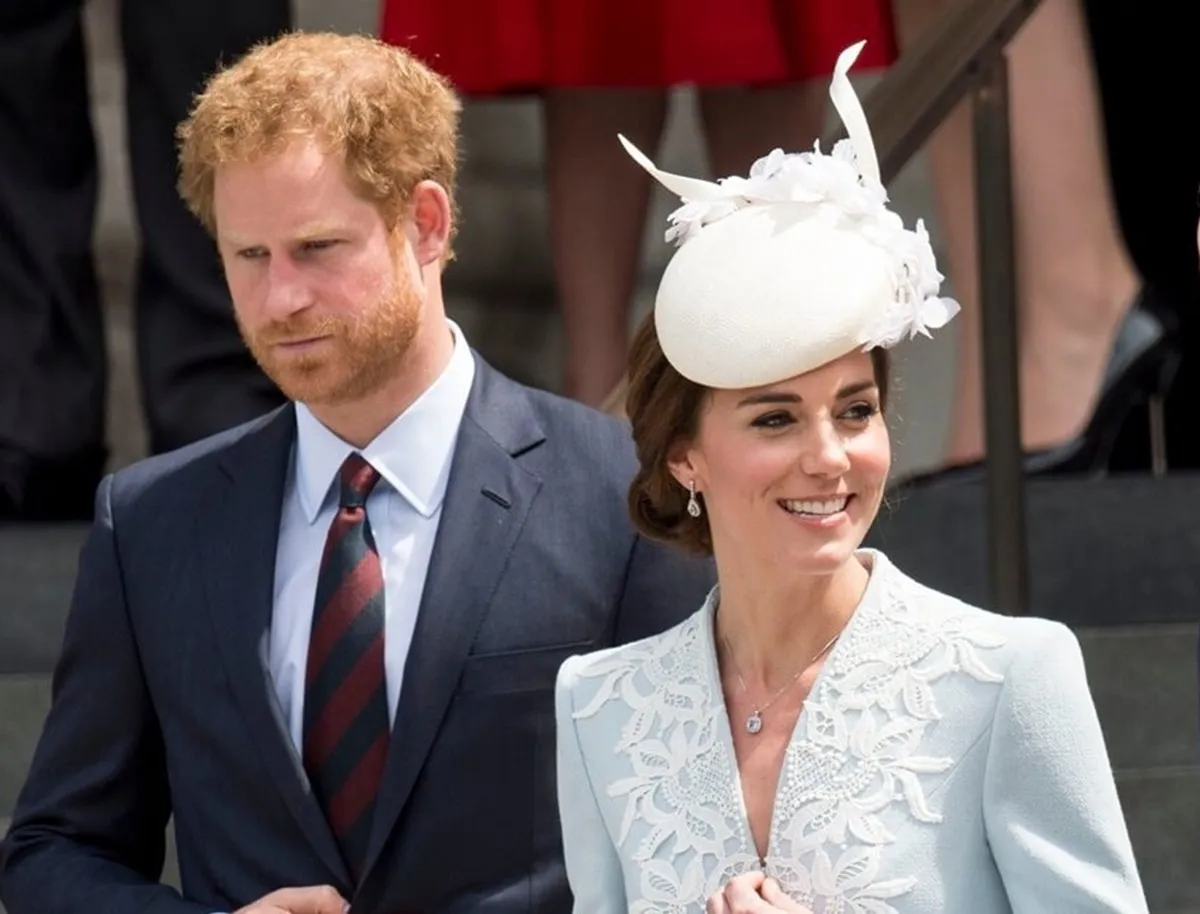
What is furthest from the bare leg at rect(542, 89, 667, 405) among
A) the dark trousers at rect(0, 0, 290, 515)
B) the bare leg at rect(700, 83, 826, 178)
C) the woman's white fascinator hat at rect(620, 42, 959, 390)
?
the woman's white fascinator hat at rect(620, 42, 959, 390)

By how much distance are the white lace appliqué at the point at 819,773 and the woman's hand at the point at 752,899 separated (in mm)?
53

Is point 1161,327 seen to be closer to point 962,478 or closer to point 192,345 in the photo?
point 962,478

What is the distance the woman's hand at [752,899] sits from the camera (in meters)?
2.90

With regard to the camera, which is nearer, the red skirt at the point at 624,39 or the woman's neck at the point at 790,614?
the woman's neck at the point at 790,614

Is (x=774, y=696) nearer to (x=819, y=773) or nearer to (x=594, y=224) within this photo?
(x=819, y=773)

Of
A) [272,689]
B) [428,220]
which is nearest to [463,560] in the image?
[272,689]

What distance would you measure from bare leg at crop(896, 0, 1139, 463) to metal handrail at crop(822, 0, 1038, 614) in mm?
733

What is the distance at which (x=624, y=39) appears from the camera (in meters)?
4.98

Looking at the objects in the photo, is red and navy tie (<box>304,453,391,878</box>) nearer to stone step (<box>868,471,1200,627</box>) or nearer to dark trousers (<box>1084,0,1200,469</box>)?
stone step (<box>868,471,1200,627</box>)

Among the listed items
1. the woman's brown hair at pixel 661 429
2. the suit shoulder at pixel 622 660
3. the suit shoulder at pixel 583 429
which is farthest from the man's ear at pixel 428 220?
the suit shoulder at pixel 622 660

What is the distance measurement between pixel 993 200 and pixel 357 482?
3.43 ft

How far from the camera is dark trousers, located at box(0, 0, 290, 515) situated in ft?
15.9

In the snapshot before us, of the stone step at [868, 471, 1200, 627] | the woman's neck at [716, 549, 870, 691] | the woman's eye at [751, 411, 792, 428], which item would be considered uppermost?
the woman's eye at [751, 411, 792, 428]

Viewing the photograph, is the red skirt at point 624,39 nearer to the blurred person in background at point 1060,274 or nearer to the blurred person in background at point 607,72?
the blurred person in background at point 607,72
